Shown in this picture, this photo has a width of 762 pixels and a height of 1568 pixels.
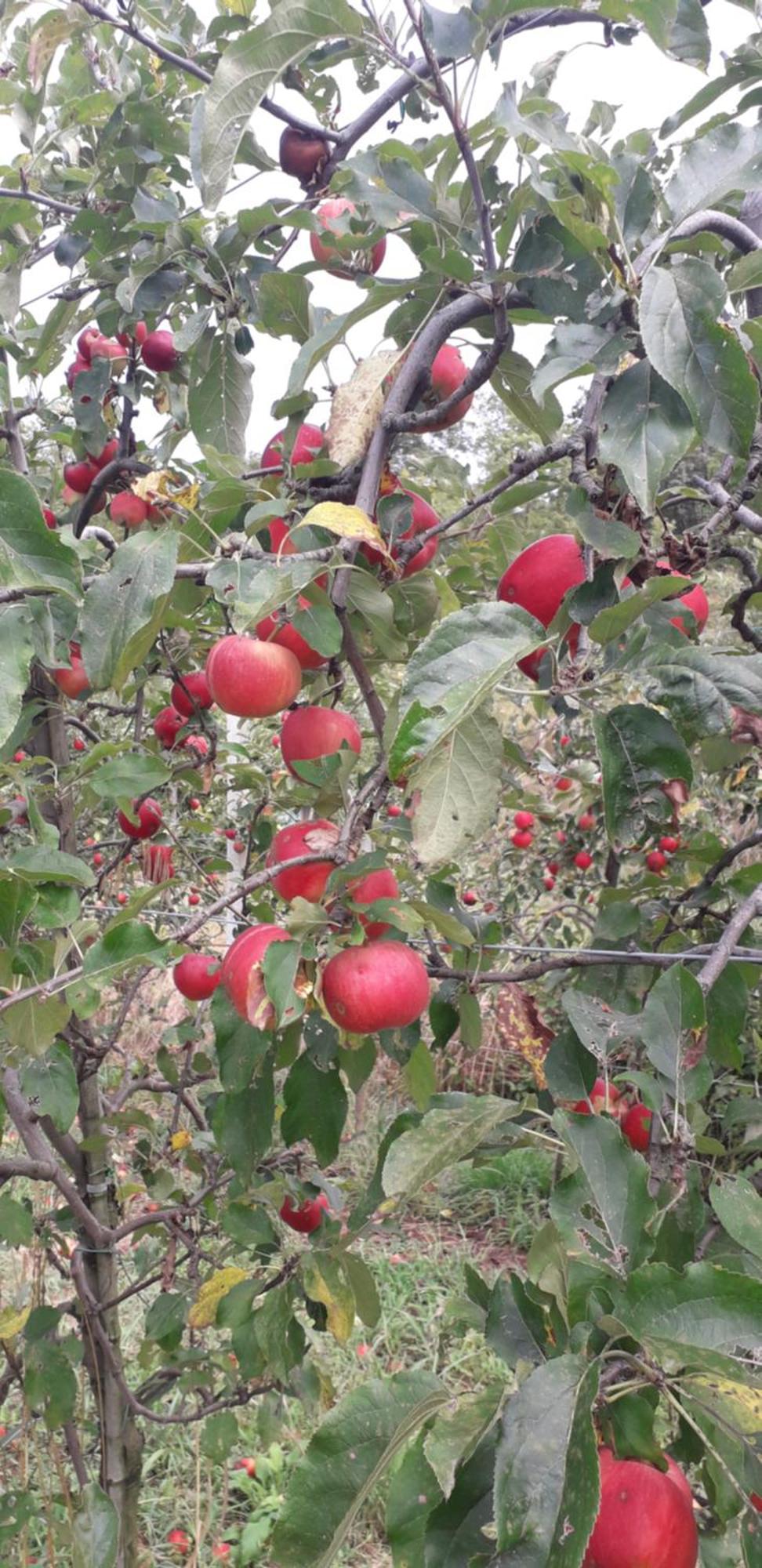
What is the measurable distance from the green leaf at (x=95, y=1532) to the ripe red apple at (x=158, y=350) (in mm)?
1431

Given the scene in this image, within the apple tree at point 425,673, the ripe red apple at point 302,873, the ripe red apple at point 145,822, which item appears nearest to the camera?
the apple tree at point 425,673

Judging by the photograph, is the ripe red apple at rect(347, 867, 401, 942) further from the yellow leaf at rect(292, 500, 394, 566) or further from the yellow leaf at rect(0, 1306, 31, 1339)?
the yellow leaf at rect(0, 1306, 31, 1339)

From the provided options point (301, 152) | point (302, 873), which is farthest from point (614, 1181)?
point (301, 152)

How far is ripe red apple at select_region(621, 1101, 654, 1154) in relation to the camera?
1.23 metres

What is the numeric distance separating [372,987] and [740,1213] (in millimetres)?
280

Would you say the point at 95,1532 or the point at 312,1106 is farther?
the point at 95,1532

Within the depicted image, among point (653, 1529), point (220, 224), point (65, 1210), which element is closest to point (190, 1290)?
point (65, 1210)

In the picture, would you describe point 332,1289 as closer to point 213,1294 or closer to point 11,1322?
point 213,1294

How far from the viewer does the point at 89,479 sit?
4.99 ft

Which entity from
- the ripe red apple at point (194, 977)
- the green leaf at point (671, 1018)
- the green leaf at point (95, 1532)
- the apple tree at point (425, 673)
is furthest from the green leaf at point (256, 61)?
the green leaf at point (95, 1532)

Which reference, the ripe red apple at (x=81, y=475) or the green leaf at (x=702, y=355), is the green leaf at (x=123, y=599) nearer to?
the green leaf at (x=702, y=355)

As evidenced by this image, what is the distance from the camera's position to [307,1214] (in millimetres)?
1411

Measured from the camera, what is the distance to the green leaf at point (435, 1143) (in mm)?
655

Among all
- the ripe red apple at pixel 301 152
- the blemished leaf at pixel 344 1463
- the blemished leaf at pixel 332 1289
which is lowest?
the blemished leaf at pixel 332 1289
